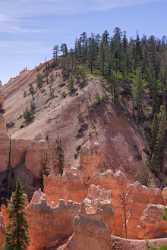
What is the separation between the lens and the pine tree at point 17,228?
22812 millimetres

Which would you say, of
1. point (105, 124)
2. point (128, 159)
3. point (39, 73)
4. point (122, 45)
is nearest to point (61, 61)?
point (39, 73)

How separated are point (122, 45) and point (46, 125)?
110 ft

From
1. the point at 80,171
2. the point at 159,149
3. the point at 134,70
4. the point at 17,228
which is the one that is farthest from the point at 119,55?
the point at 17,228

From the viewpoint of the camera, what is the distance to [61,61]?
3637 inches

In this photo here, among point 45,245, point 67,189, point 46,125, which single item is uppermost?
point 46,125

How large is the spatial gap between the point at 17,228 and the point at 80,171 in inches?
472

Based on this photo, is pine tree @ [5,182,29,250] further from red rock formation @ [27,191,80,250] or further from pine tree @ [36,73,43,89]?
pine tree @ [36,73,43,89]

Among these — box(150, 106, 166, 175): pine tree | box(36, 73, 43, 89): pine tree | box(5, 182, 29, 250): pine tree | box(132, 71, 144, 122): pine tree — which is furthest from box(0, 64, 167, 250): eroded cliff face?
box(132, 71, 144, 122): pine tree

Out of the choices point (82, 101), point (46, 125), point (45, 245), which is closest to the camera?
point (45, 245)

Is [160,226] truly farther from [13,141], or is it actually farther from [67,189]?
[13,141]

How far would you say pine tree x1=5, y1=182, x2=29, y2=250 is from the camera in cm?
2281

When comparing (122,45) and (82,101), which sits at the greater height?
(122,45)

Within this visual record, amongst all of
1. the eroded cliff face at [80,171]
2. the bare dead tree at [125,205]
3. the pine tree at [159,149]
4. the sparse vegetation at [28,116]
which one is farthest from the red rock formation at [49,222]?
the sparse vegetation at [28,116]

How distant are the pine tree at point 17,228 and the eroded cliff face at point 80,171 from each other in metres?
1.21
